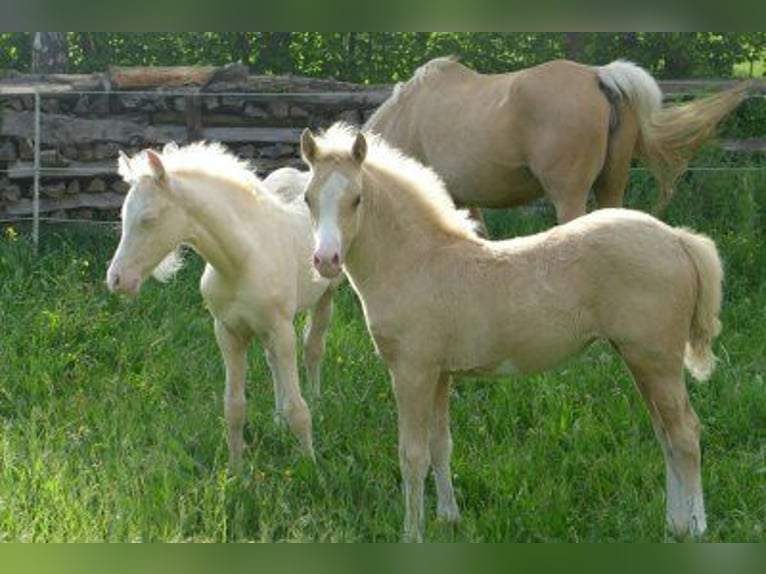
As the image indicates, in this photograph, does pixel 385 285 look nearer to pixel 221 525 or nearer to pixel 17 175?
pixel 221 525

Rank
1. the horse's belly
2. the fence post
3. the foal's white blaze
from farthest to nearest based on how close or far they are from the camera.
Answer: the fence post → the horse's belly → the foal's white blaze

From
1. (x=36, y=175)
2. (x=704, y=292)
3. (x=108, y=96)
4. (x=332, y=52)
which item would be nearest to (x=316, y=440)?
(x=704, y=292)

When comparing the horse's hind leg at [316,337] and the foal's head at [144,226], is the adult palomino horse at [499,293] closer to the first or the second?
the foal's head at [144,226]

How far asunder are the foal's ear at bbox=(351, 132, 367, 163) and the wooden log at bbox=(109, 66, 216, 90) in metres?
6.24

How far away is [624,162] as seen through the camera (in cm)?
682

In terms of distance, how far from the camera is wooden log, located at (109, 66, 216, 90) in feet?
31.8

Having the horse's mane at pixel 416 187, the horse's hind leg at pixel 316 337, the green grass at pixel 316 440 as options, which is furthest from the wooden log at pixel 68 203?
the horse's mane at pixel 416 187

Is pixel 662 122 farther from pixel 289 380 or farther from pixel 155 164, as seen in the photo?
pixel 155 164

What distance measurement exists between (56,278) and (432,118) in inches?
118

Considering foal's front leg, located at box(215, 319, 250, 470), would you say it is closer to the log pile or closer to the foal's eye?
the foal's eye

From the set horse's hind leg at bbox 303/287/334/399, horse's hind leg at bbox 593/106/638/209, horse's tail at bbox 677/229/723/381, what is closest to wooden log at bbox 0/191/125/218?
horse's hind leg at bbox 303/287/334/399

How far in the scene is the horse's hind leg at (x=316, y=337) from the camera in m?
5.84
